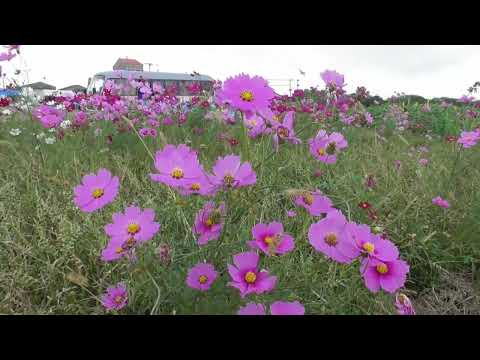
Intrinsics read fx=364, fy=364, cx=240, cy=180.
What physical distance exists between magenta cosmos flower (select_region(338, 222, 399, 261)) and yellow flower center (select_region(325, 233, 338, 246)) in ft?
0.11

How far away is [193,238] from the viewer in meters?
0.97

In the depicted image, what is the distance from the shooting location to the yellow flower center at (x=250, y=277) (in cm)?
70

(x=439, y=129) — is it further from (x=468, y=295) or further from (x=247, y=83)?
(x=247, y=83)

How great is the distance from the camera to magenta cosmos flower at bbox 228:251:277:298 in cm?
68

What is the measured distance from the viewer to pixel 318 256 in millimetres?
1258

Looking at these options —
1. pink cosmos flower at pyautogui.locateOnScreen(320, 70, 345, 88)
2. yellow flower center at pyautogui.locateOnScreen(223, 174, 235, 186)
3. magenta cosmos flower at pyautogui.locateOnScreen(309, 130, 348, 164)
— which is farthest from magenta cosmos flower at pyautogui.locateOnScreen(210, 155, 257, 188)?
pink cosmos flower at pyautogui.locateOnScreen(320, 70, 345, 88)

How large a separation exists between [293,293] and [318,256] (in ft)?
1.31

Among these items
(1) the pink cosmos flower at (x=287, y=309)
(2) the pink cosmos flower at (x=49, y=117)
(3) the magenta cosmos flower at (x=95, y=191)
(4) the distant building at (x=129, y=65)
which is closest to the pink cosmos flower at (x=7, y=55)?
(2) the pink cosmos flower at (x=49, y=117)

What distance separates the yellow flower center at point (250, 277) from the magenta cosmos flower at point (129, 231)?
0.64 feet

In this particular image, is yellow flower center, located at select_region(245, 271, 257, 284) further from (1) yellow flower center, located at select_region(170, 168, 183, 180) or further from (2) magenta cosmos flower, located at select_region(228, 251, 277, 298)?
(1) yellow flower center, located at select_region(170, 168, 183, 180)

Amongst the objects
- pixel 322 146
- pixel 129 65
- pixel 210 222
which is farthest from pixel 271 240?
pixel 129 65

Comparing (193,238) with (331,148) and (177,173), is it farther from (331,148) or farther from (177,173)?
(331,148)

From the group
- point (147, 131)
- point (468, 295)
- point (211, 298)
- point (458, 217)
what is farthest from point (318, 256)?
point (147, 131)

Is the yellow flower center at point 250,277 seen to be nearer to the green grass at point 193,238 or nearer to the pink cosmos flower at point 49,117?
the green grass at point 193,238
